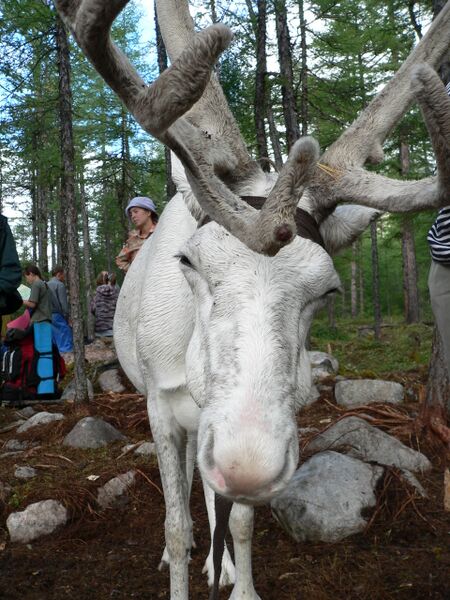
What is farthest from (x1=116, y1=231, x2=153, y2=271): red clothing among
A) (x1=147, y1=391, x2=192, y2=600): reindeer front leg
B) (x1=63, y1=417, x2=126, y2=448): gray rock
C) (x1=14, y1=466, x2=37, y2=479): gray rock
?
(x1=147, y1=391, x2=192, y2=600): reindeer front leg

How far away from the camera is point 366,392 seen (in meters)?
7.30

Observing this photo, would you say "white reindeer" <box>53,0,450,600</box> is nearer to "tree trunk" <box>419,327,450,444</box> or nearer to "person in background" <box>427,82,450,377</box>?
"person in background" <box>427,82,450,377</box>

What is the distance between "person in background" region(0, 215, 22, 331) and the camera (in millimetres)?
3858

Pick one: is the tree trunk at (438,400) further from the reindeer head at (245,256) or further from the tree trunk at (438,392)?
the reindeer head at (245,256)

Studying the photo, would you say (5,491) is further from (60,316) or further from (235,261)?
(60,316)

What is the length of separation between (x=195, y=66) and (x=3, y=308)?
9.44 feet

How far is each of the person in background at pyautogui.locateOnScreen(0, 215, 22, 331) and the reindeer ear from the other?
7.63ft

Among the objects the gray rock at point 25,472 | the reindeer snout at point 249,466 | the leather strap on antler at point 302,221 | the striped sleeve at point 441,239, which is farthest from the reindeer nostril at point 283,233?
the gray rock at point 25,472

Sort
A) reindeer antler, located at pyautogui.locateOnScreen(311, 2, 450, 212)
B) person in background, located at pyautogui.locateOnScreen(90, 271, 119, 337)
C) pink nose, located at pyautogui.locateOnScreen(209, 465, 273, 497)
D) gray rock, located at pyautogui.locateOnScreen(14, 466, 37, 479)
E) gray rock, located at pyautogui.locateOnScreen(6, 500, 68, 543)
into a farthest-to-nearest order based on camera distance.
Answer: person in background, located at pyautogui.locateOnScreen(90, 271, 119, 337), gray rock, located at pyautogui.locateOnScreen(14, 466, 37, 479), gray rock, located at pyautogui.locateOnScreen(6, 500, 68, 543), reindeer antler, located at pyautogui.locateOnScreen(311, 2, 450, 212), pink nose, located at pyautogui.locateOnScreen(209, 465, 273, 497)

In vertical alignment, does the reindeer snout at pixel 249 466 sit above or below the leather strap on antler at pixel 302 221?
below

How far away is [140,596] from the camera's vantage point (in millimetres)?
3363

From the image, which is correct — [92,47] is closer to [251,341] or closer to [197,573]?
[251,341]

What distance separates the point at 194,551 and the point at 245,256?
276 cm

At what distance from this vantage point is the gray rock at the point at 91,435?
19.5 feet
